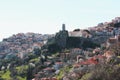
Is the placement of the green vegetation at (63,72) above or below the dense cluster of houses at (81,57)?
below

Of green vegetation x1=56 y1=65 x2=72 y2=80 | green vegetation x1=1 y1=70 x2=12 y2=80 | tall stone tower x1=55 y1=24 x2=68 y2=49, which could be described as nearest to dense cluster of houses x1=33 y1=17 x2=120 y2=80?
green vegetation x1=56 y1=65 x2=72 y2=80

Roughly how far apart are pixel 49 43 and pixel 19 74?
57.7 feet

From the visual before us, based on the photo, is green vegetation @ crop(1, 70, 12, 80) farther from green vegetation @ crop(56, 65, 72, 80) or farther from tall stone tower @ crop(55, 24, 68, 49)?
tall stone tower @ crop(55, 24, 68, 49)

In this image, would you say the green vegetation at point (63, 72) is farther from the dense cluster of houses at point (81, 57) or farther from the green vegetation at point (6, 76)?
the green vegetation at point (6, 76)

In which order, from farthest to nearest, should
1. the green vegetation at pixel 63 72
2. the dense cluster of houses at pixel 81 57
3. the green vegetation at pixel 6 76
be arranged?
the green vegetation at pixel 6 76 → the green vegetation at pixel 63 72 → the dense cluster of houses at pixel 81 57

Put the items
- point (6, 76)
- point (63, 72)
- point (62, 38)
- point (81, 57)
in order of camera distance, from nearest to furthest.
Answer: point (63, 72) → point (81, 57) → point (6, 76) → point (62, 38)

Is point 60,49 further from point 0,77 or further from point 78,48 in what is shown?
point 0,77

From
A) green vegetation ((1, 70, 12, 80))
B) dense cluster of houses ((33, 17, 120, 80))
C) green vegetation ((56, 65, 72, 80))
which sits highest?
dense cluster of houses ((33, 17, 120, 80))

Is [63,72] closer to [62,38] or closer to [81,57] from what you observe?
[81,57]

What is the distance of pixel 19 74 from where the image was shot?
447ft

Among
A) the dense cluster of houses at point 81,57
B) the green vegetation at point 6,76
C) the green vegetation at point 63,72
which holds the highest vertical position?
the dense cluster of houses at point 81,57

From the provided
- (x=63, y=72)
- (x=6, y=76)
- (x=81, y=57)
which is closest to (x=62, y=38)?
(x=81, y=57)

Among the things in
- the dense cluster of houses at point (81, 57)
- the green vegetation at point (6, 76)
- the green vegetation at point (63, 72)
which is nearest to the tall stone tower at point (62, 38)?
the dense cluster of houses at point (81, 57)

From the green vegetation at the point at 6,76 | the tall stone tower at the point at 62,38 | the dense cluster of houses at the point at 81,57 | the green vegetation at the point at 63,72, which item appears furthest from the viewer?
the tall stone tower at the point at 62,38
